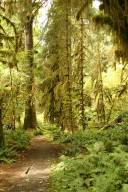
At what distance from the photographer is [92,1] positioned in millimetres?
11930

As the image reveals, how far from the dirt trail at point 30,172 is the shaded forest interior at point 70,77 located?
50cm

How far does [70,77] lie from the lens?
21.2 metres

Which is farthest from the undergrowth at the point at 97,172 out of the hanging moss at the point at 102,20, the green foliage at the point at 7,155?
the hanging moss at the point at 102,20

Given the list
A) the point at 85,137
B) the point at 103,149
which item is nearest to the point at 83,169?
the point at 103,149

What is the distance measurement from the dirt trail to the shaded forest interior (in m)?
0.50

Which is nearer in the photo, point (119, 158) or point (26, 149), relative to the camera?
point (119, 158)

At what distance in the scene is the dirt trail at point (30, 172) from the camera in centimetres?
1030

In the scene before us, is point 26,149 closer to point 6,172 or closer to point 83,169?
point 6,172

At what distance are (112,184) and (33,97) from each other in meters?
17.1

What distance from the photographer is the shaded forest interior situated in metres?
11.2

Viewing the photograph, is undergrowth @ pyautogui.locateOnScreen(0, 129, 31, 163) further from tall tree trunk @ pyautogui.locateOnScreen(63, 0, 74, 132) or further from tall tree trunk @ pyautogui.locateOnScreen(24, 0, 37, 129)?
tall tree trunk @ pyautogui.locateOnScreen(24, 0, 37, 129)

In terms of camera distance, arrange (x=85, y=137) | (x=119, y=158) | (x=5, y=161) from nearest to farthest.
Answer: (x=119, y=158) → (x=5, y=161) → (x=85, y=137)

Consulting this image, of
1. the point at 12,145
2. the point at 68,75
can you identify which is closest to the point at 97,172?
the point at 12,145

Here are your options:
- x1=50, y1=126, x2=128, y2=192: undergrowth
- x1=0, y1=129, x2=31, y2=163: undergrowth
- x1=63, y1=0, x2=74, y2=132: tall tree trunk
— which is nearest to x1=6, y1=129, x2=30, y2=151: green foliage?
x1=0, y1=129, x2=31, y2=163: undergrowth
